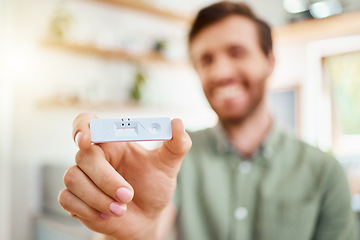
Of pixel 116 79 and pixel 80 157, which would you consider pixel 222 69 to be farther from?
pixel 116 79

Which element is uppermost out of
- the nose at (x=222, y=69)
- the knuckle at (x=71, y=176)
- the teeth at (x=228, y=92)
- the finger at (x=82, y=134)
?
the nose at (x=222, y=69)

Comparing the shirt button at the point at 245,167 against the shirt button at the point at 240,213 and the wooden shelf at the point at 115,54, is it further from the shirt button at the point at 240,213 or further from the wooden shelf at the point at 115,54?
the wooden shelf at the point at 115,54

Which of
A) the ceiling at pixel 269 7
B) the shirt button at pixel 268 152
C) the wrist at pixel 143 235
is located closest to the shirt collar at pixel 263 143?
the shirt button at pixel 268 152

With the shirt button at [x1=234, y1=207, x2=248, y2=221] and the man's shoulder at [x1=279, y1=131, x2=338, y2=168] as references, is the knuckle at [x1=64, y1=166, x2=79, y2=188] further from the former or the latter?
the man's shoulder at [x1=279, y1=131, x2=338, y2=168]

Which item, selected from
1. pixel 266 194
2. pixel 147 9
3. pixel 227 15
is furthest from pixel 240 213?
pixel 147 9

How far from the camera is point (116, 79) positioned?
232 cm

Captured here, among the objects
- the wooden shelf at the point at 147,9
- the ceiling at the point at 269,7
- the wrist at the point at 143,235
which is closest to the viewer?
the wrist at the point at 143,235

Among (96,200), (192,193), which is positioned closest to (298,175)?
(192,193)

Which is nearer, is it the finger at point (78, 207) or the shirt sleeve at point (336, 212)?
the finger at point (78, 207)

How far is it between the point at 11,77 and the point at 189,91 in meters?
1.32

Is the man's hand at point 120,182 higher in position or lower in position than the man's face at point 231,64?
lower

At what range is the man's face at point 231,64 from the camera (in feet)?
2.70

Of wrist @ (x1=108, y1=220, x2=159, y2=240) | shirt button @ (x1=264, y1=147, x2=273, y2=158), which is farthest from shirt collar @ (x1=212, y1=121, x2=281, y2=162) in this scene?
wrist @ (x1=108, y1=220, x2=159, y2=240)

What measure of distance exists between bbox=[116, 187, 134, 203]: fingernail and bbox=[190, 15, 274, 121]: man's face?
49 centimetres
